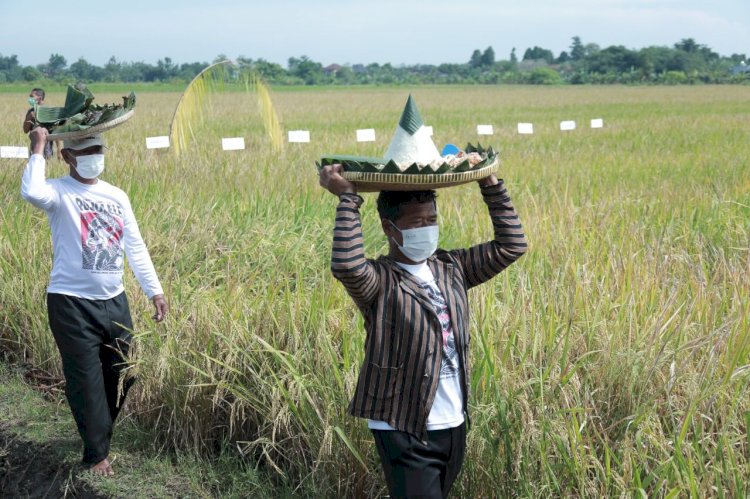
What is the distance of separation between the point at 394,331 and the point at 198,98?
8.47 m

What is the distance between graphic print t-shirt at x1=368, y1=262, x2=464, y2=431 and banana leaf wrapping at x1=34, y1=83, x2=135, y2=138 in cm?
165

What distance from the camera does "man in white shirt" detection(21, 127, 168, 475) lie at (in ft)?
11.5

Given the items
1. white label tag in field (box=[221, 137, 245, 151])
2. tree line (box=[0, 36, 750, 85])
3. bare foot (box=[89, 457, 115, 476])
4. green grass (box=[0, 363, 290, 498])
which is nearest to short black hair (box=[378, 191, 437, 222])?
green grass (box=[0, 363, 290, 498])

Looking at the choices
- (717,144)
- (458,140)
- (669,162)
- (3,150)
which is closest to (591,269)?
(3,150)

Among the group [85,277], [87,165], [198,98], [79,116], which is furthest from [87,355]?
[198,98]

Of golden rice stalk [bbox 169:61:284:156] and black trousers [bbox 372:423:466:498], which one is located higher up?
golden rice stalk [bbox 169:61:284:156]

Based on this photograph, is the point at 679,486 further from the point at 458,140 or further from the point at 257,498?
the point at 458,140

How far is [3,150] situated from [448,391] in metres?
6.03

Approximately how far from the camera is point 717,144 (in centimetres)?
1312

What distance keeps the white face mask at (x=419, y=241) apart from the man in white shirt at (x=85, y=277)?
155 cm

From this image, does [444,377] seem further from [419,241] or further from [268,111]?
[268,111]

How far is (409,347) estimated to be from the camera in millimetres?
2426

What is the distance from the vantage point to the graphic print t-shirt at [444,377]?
7.99 ft

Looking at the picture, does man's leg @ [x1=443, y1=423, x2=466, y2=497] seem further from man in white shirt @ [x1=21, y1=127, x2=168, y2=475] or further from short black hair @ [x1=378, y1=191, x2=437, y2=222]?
man in white shirt @ [x1=21, y1=127, x2=168, y2=475]
